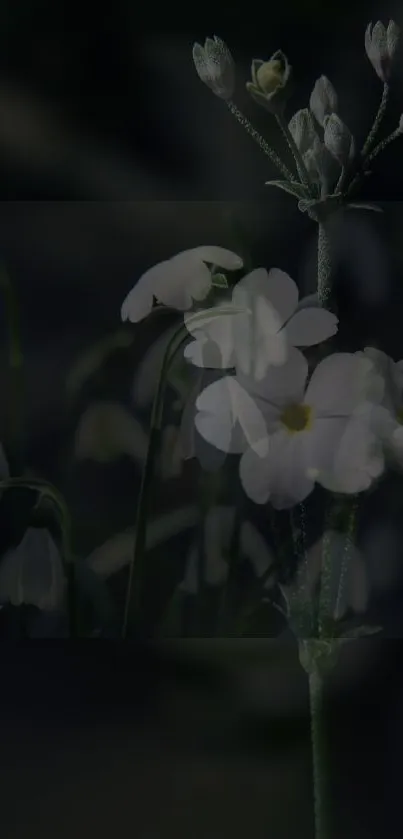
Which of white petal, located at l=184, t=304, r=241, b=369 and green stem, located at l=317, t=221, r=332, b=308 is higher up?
green stem, located at l=317, t=221, r=332, b=308

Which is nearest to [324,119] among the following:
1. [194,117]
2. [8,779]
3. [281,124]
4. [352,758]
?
[281,124]

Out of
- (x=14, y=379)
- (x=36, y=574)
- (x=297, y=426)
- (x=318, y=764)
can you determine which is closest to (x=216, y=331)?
(x=297, y=426)

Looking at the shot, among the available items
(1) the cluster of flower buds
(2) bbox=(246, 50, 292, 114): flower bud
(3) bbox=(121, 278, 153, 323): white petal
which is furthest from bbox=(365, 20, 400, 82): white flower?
(3) bbox=(121, 278, 153, 323): white petal

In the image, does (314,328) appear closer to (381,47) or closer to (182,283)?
(182,283)

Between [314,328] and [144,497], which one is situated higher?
[314,328]

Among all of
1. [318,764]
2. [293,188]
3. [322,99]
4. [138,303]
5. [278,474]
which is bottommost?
[318,764]

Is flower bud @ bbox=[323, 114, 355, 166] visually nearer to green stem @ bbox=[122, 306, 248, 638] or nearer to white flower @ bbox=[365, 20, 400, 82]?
white flower @ bbox=[365, 20, 400, 82]

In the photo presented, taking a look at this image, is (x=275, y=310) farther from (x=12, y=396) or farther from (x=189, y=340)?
(x=12, y=396)
